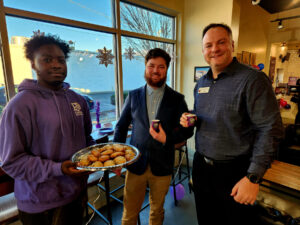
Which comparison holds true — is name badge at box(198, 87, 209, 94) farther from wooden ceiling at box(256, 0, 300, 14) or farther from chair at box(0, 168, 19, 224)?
wooden ceiling at box(256, 0, 300, 14)

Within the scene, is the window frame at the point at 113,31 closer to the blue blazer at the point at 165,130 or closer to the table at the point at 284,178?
the blue blazer at the point at 165,130

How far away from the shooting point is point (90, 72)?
233 centimetres

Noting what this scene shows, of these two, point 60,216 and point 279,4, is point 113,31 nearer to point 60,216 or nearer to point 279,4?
point 60,216

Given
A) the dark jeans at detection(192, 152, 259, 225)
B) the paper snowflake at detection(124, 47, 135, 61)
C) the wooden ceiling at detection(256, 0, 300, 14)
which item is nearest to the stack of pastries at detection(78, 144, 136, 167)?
the dark jeans at detection(192, 152, 259, 225)

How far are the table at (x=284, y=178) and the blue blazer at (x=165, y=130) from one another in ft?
4.04

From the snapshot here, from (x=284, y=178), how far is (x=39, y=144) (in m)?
2.42

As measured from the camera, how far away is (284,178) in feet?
6.31

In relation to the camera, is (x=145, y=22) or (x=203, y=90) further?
(x=145, y=22)

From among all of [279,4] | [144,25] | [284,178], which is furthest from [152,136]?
[279,4]

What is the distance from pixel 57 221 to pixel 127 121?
91 cm

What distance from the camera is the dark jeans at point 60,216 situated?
1.00 m

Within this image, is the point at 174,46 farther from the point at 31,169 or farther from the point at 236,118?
the point at 31,169

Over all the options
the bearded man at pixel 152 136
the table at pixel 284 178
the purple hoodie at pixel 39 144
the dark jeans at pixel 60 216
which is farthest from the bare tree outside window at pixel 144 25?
the table at pixel 284 178

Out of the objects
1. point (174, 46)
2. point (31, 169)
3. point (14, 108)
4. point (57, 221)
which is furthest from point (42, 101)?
point (174, 46)
